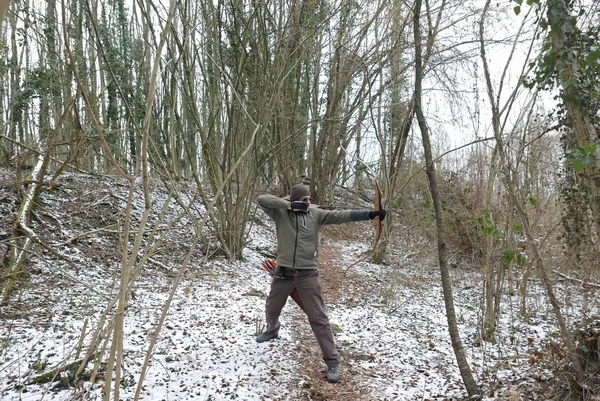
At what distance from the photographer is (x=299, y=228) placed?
3945 millimetres

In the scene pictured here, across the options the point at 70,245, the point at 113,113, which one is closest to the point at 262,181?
the point at 113,113

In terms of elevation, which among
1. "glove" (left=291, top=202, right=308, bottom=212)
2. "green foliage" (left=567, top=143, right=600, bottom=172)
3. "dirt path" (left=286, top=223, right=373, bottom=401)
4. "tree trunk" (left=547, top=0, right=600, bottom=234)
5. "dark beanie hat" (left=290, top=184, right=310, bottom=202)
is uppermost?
"tree trunk" (left=547, top=0, right=600, bottom=234)

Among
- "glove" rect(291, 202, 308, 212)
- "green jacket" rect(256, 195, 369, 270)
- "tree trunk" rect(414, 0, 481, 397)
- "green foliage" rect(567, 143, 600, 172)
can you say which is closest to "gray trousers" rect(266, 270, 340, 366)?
"green jacket" rect(256, 195, 369, 270)

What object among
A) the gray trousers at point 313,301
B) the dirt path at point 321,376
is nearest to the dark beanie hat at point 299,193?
the gray trousers at point 313,301

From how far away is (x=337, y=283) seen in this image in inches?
296

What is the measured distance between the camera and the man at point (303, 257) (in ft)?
12.4

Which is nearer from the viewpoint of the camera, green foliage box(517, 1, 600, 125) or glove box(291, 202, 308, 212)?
green foliage box(517, 1, 600, 125)

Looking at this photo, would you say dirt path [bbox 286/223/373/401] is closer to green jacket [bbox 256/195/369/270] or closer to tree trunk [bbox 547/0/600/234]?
green jacket [bbox 256/195/369/270]

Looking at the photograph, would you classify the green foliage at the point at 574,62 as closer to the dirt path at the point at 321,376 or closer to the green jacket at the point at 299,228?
the green jacket at the point at 299,228

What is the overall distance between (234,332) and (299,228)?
5.15 feet

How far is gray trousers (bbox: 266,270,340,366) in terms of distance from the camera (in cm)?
376

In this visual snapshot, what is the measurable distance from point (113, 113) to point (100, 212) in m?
6.64

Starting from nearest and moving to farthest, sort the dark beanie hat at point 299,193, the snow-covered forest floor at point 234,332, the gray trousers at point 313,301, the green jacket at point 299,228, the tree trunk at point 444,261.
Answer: the tree trunk at point 444,261 < the snow-covered forest floor at point 234,332 < the gray trousers at point 313,301 < the green jacket at point 299,228 < the dark beanie hat at point 299,193

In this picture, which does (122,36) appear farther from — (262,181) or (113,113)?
(262,181)
